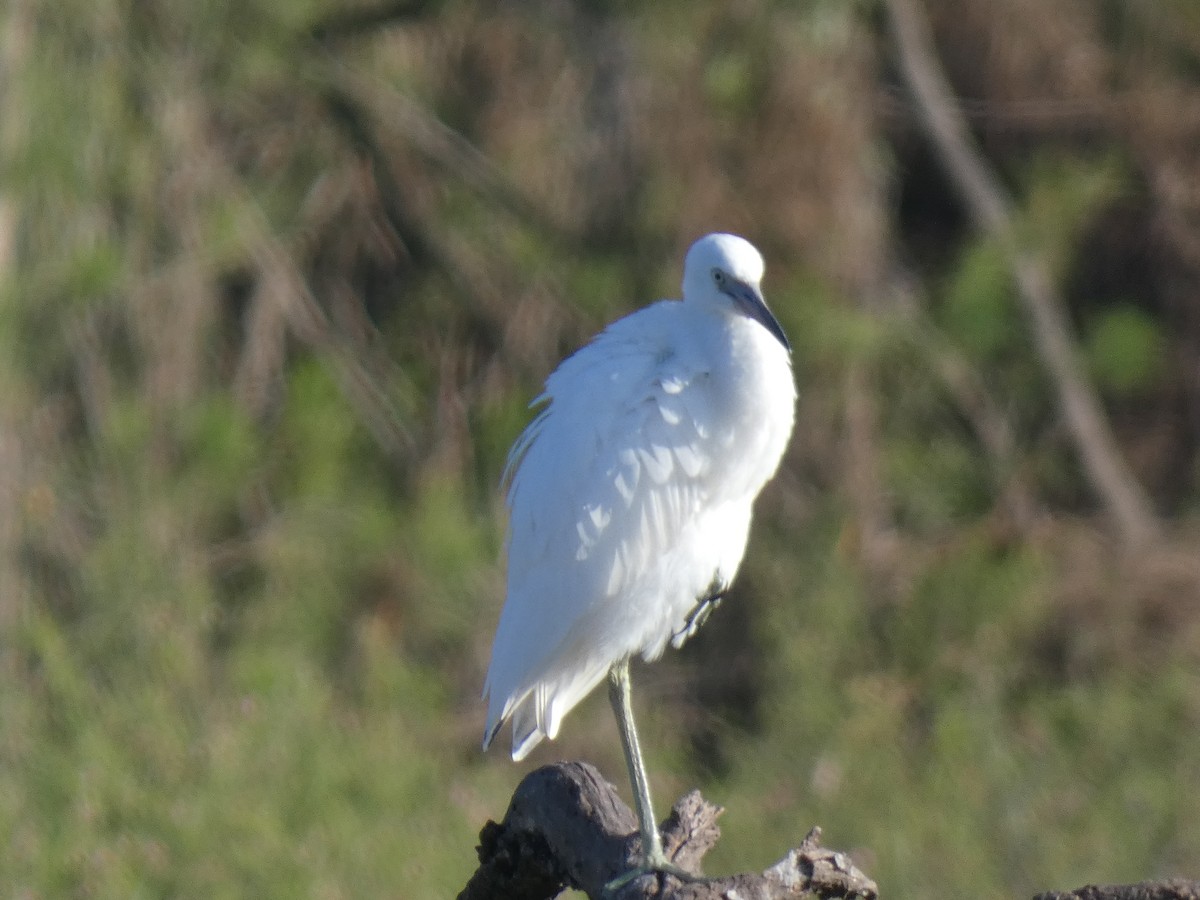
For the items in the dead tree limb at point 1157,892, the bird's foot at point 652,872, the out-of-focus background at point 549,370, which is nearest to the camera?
the dead tree limb at point 1157,892

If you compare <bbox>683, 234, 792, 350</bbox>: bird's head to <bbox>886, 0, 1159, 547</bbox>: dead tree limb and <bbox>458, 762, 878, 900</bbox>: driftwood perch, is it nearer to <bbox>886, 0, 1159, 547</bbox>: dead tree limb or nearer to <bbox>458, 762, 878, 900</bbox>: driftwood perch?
<bbox>458, 762, 878, 900</bbox>: driftwood perch

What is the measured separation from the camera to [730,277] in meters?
3.67

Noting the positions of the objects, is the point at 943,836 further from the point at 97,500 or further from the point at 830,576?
the point at 97,500

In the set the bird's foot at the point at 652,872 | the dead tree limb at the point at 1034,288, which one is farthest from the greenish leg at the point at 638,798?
the dead tree limb at the point at 1034,288

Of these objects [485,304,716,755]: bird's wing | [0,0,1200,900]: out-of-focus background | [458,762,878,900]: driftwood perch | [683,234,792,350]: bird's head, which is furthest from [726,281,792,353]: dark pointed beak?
[0,0,1200,900]: out-of-focus background

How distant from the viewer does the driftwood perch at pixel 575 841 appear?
316cm

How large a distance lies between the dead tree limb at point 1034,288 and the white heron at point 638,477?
424 cm

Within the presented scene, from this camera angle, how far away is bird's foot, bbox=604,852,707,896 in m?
3.12

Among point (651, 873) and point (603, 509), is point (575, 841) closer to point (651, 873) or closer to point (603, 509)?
point (651, 873)

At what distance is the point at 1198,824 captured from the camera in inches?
249

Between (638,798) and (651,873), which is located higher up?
(638,798)

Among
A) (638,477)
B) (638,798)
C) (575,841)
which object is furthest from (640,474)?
(575,841)

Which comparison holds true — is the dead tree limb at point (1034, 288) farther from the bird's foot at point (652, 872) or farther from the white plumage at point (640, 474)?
the bird's foot at point (652, 872)

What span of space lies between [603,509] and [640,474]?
0.09 metres
